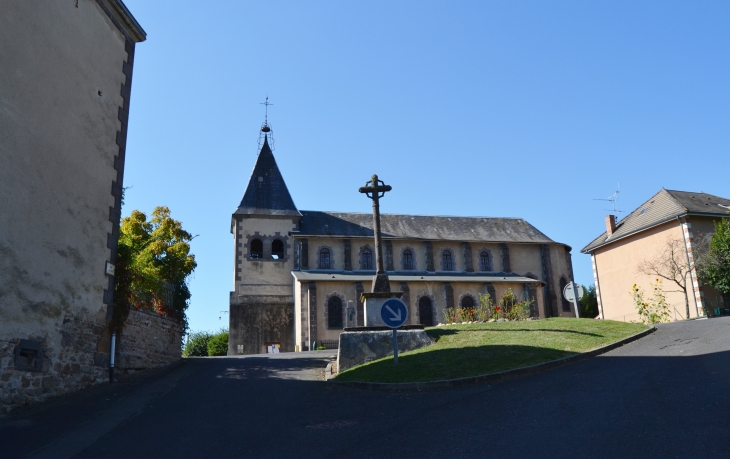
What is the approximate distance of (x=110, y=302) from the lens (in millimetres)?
14094

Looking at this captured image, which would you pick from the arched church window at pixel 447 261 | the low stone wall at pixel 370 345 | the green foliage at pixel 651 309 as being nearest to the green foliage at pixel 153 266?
the low stone wall at pixel 370 345

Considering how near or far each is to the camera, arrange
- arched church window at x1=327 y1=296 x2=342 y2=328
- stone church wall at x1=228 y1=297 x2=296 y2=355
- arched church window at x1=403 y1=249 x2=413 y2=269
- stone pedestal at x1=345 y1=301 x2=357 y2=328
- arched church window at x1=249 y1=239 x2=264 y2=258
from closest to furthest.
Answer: stone pedestal at x1=345 y1=301 x2=357 y2=328, arched church window at x1=327 y1=296 x2=342 y2=328, stone church wall at x1=228 y1=297 x2=296 y2=355, arched church window at x1=249 y1=239 x2=264 y2=258, arched church window at x1=403 y1=249 x2=413 y2=269

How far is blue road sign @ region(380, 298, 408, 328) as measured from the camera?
12.5 metres

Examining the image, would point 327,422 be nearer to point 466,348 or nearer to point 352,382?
point 352,382

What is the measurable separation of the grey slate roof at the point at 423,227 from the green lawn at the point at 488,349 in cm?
2131

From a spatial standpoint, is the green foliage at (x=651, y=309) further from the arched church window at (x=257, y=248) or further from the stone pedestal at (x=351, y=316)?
the arched church window at (x=257, y=248)

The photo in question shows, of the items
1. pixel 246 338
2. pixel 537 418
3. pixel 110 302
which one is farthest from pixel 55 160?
pixel 246 338

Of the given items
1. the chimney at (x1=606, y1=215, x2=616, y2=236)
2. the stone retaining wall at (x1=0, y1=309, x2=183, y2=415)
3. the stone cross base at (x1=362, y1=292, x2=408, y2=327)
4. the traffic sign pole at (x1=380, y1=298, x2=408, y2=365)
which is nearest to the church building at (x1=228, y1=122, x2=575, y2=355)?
the chimney at (x1=606, y1=215, x2=616, y2=236)

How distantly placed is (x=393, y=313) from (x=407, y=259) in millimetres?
25590

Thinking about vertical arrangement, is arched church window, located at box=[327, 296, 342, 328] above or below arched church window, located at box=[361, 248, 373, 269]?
below

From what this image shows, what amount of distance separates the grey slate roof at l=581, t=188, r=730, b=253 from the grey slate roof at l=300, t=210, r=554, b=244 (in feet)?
29.6

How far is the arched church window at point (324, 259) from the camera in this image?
121ft

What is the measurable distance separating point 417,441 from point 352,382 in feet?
15.9

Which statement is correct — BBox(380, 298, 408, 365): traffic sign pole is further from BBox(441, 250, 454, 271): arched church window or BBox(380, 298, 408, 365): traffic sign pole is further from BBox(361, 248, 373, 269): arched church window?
BBox(441, 250, 454, 271): arched church window
